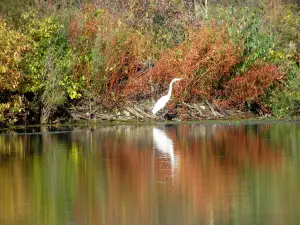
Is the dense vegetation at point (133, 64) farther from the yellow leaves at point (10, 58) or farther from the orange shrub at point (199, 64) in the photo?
the yellow leaves at point (10, 58)

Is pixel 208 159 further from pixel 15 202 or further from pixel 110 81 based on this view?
pixel 110 81

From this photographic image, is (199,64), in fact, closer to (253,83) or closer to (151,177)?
(253,83)

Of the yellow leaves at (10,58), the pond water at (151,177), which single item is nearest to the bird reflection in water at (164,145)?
the pond water at (151,177)

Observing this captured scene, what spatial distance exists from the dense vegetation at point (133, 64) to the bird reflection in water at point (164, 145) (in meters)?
5.00

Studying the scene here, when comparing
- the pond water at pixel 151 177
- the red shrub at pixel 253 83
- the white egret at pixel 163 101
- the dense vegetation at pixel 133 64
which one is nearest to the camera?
the pond water at pixel 151 177

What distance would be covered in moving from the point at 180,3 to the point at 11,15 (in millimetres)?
14004

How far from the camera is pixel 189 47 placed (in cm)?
3309

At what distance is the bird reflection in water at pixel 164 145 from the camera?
20284 millimetres

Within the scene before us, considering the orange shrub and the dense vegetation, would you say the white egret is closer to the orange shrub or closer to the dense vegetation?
the dense vegetation

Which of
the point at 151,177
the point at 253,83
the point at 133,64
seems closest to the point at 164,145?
the point at 151,177

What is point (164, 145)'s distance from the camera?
2309 cm

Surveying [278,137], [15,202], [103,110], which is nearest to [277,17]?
[103,110]

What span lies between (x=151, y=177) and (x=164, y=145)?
6054 mm

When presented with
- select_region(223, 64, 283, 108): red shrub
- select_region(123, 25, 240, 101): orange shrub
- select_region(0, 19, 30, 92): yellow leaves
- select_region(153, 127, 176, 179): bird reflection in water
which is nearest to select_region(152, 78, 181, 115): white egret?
select_region(123, 25, 240, 101): orange shrub
